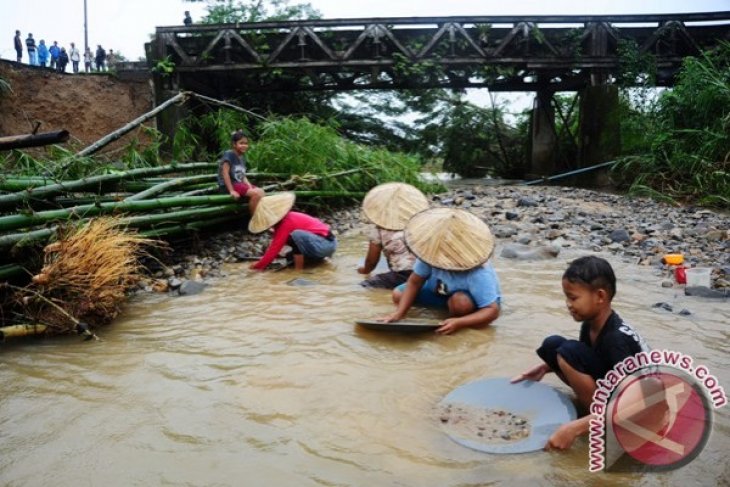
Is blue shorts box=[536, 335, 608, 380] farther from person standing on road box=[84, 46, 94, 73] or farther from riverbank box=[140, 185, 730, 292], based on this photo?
person standing on road box=[84, 46, 94, 73]

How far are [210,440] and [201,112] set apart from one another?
1151 centimetres

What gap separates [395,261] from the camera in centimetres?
439

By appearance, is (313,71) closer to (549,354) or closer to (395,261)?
(395,261)

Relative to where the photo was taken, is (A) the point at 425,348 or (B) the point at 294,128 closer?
(A) the point at 425,348

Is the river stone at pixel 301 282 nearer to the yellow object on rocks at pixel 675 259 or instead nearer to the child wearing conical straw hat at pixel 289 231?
the child wearing conical straw hat at pixel 289 231

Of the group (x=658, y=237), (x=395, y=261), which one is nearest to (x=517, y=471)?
(x=395, y=261)

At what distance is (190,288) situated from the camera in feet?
14.9

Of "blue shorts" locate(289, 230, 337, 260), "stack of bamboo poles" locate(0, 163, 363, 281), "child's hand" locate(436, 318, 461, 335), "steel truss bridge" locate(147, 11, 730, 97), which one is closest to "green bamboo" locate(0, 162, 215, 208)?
"stack of bamboo poles" locate(0, 163, 363, 281)

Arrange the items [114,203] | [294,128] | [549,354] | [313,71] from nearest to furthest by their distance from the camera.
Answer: [549,354], [114,203], [294,128], [313,71]

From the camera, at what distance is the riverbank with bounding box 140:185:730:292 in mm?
5047

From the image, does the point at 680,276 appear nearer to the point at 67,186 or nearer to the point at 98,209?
the point at 98,209

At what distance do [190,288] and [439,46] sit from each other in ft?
30.1

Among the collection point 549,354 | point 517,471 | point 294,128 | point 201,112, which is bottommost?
point 517,471

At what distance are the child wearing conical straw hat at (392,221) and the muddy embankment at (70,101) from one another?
876 cm
